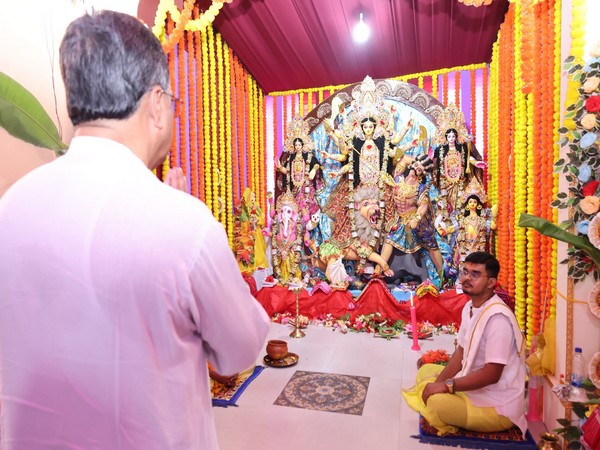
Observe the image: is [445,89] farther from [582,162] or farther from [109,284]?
[109,284]

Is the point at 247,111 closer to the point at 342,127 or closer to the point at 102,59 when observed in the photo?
the point at 342,127

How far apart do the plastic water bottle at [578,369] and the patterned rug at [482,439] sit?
0.51 m

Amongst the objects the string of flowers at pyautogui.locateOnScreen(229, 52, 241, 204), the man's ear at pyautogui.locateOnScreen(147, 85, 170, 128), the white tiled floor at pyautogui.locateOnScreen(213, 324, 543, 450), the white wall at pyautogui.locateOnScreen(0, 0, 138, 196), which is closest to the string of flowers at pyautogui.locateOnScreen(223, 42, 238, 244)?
the string of flowers at pyautogui.locateOnScreen(229, 52, 241, 204)

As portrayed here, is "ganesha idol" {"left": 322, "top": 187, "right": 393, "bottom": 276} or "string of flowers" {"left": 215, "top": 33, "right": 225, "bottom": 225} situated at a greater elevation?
"string of flowers" {"left": 215, "top": 33, "right": 225, "bottom": 225}

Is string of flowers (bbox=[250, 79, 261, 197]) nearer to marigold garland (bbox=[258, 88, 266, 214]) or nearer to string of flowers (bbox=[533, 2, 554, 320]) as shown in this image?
marigold garland (bbox=[258, 88, 266, 214])

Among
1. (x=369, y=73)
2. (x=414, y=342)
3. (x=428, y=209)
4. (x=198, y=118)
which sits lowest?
(x=414, y=342)

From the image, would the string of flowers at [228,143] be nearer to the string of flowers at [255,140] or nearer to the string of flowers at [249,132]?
the string of flowers at [249,132]

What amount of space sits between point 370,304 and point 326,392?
2245 millimetres

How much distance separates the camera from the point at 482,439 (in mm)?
2748

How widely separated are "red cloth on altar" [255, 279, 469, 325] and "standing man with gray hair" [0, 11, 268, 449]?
4.96m

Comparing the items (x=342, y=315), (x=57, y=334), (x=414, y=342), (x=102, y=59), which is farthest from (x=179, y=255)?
(x=342, y=315)

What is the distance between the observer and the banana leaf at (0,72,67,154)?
278 cm

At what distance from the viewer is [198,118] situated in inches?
242

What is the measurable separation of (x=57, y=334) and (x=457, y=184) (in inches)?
250
